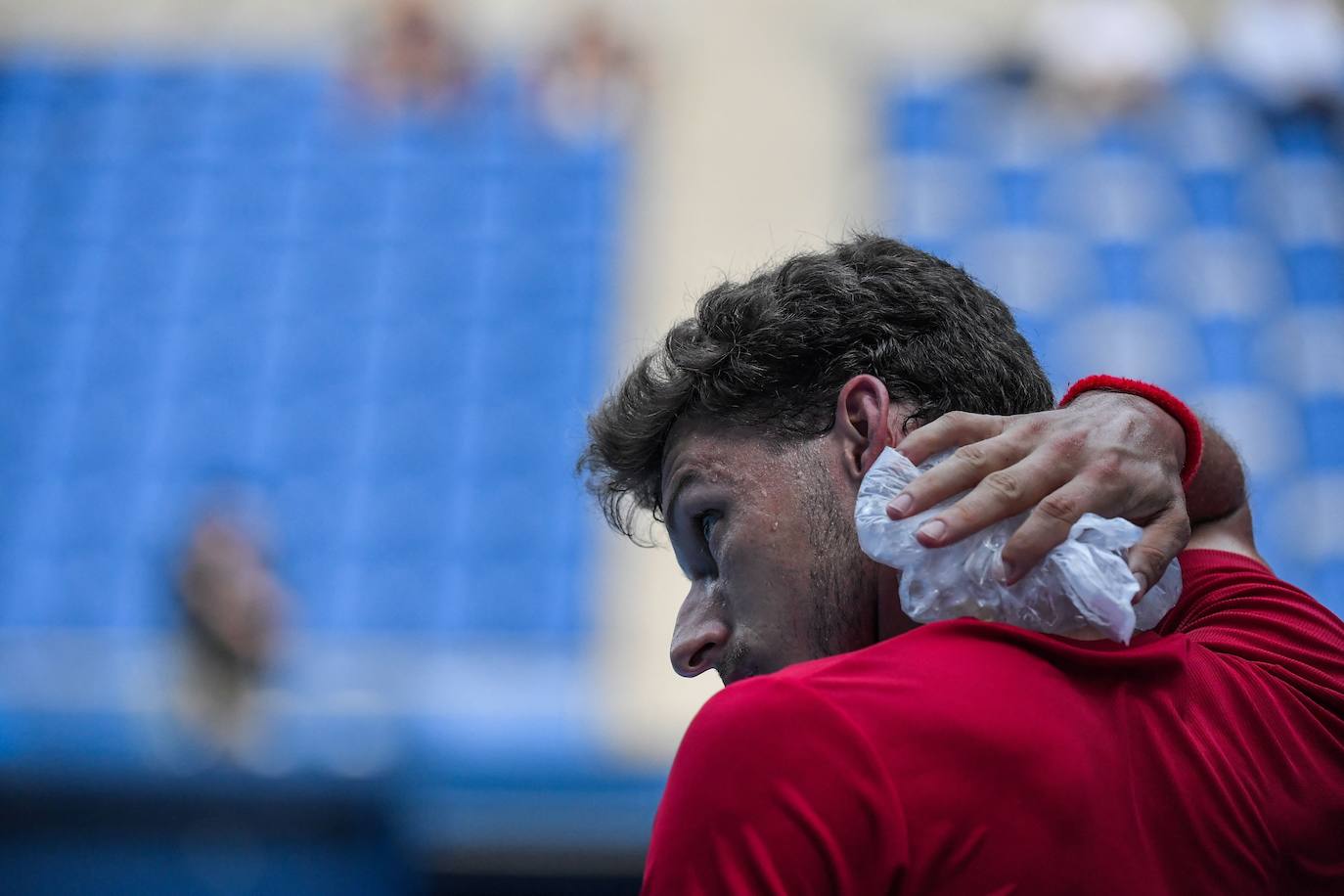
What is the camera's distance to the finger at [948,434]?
3.58ft

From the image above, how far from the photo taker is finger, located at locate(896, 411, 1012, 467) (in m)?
1.09

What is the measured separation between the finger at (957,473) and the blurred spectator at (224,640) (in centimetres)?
378

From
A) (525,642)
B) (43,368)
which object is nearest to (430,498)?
(525,642)

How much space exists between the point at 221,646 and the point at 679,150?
410 centimetres

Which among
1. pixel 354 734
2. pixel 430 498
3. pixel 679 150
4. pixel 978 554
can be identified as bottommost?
pixel 354 734

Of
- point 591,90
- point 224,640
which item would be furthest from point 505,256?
point 224,640

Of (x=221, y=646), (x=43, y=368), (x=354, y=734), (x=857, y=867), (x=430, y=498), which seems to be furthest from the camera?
(x=43, y=368)

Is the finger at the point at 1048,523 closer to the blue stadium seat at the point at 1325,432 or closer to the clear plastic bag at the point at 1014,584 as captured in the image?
the clear plastic bag at the point at 1014,584

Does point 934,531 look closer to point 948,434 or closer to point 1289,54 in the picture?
point 948,434

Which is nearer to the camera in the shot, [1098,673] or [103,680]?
[1098,673]

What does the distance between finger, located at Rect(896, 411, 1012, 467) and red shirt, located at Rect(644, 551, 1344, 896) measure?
15cm

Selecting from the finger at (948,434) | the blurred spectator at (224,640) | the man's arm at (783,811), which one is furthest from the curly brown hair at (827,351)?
the blurred spectator at (224,640)

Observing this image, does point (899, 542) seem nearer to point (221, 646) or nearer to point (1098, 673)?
point (1098, 673)

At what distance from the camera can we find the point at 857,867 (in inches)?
34.4
